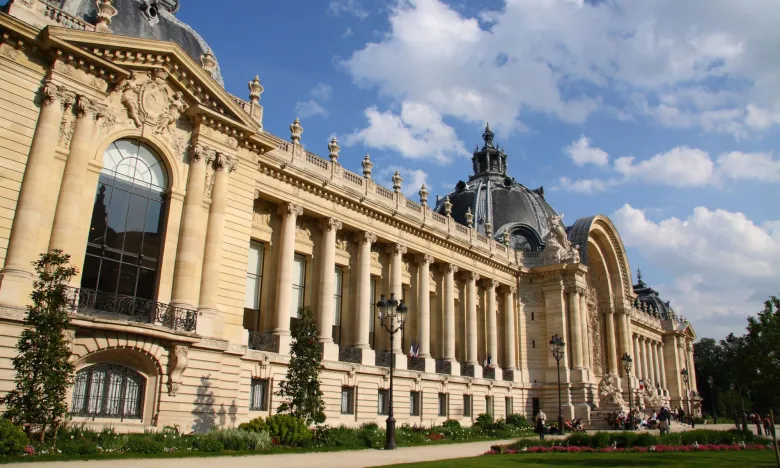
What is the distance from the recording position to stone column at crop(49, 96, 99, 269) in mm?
20500

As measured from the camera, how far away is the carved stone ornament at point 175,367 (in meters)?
21.9

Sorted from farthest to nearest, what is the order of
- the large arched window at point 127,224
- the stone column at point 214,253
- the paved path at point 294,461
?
the stone column at point 214,253 < the large arched window at point 127,224 < the paved path at point 294,461

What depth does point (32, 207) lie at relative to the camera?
1983 cm

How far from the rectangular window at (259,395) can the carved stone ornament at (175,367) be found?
5.99 metres

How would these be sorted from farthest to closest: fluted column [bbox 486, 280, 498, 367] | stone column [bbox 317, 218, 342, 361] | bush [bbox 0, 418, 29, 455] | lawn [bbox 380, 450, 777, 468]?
1. fluted column [bbox 486, 280, 498, 367]
2. stone column [bbox 317, 218, 342, 361]
3. lawn [bbox 380, 450, 777, 468]
4. bush [bbox 0, 418, 29, 455]

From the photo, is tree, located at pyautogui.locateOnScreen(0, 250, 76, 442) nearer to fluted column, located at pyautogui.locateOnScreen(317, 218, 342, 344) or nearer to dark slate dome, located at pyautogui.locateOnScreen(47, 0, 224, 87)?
dark slate dome, located at pyautogui.locateOnScreen(47, 0, 224, 87)

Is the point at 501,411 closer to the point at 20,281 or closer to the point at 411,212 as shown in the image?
the point at 411,212

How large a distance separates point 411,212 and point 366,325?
8.53 m

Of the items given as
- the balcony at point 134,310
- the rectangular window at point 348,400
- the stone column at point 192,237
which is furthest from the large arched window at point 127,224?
the rectangular window at point 348,400

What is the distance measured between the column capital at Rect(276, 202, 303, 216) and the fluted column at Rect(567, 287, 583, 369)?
26.6 metres

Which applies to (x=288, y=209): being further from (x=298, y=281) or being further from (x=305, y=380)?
(x=305, y=380)

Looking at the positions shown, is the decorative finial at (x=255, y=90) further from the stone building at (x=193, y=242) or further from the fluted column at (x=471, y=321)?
the fluted column at (x=471, y=321)

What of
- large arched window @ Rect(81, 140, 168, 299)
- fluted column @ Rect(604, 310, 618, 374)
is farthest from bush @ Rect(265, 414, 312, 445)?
fluted column @ Rect(604, 310, 618, 374)

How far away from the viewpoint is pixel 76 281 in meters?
20.6
